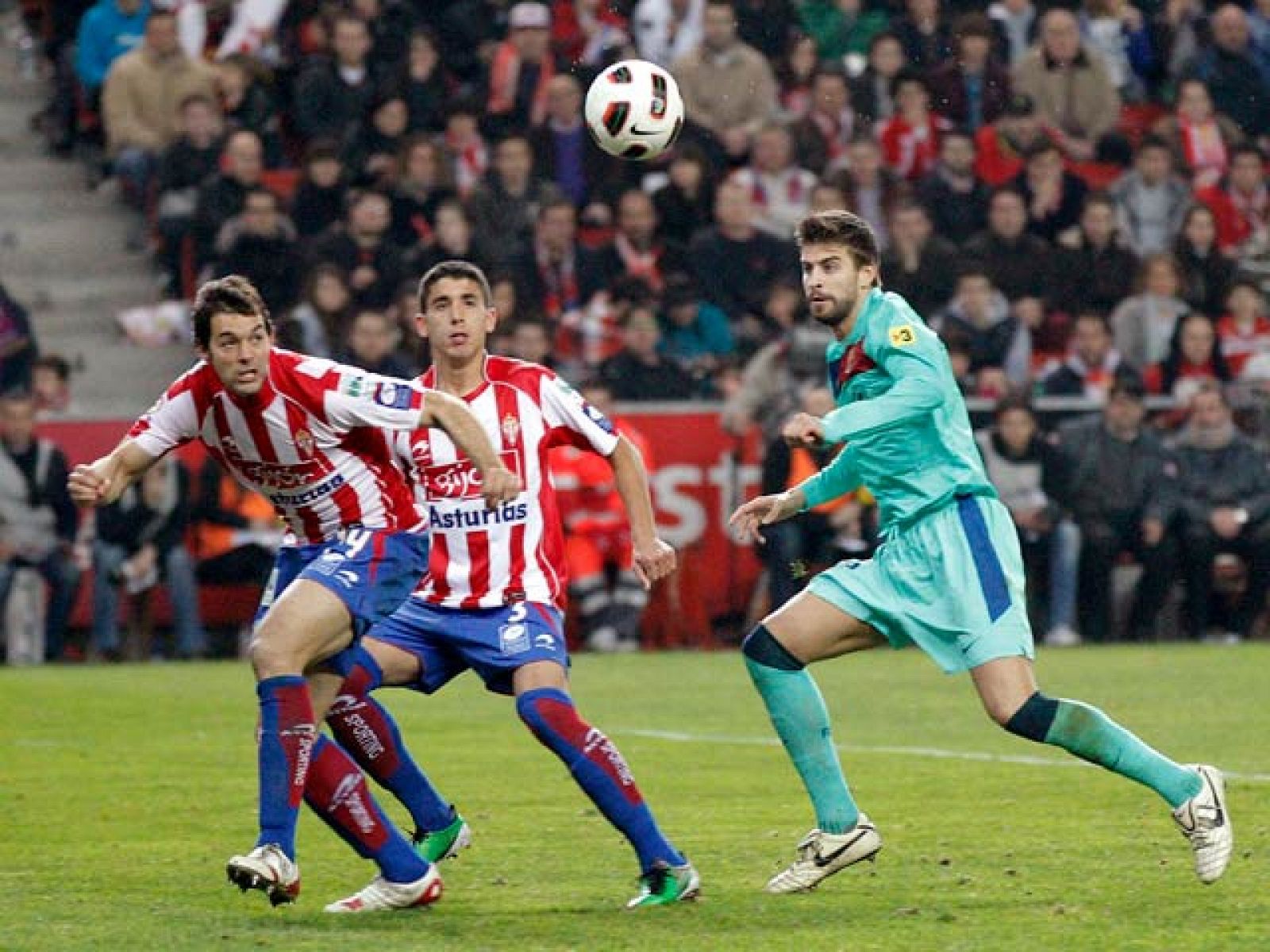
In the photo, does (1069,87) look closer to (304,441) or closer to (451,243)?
(451,243)

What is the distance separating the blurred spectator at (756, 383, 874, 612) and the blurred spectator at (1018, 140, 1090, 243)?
354 centimetres

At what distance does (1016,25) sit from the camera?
22.7 metres

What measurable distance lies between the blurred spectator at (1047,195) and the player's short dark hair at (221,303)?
14.2 metres

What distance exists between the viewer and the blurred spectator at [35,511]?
18.0 m

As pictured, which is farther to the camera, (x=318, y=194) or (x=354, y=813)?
(x=318, y=194)

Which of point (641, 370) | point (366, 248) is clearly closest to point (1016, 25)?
point (641, 370)

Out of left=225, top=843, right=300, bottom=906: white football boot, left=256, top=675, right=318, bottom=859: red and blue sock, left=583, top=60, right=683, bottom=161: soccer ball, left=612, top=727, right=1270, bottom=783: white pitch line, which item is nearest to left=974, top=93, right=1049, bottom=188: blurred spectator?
left=612, top=727, right=1270, bottom=783: white pitch line

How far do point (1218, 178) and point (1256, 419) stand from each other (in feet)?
11.0

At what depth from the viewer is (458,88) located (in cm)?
2202

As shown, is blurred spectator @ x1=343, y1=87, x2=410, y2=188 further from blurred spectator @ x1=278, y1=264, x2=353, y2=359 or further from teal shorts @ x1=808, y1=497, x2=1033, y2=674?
teal shorts @ x1=808, y1=497, x2=1033, y2=674

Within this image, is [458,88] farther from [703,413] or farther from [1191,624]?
[1191,624]

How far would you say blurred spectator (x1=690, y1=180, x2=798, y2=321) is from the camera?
20.2m

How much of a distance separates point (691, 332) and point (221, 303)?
40.6 feet

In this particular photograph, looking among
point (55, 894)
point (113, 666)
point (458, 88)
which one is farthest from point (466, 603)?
point (458, 88)
